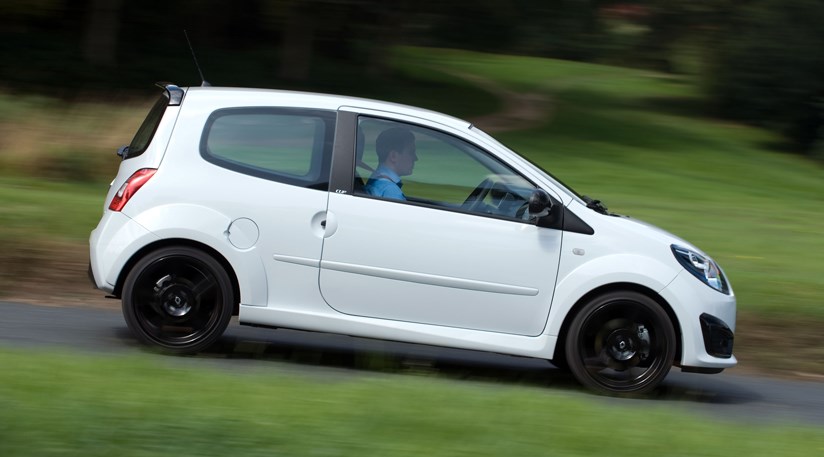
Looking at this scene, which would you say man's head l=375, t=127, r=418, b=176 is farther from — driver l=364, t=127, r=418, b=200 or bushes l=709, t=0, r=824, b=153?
bushes l=709, t=0, r=824, b=153

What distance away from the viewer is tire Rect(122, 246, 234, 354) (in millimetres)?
7016

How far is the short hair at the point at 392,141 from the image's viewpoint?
286 inches

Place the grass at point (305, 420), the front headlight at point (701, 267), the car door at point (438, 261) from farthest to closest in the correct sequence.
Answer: the front headlight at point (701, 267) → the car door at point (438, 261) → the grass at point (305, 420)

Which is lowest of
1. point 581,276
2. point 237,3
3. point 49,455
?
point 49,455

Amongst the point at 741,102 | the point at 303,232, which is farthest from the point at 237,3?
the point at 303,232

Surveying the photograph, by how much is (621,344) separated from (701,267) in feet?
2.43

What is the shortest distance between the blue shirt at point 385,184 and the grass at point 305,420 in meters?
1.88

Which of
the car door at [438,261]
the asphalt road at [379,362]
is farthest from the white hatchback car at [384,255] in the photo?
the asphalt road at [379,362]

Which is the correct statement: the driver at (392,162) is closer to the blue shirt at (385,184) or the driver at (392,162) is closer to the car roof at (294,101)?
the blue shirt at (385,184)

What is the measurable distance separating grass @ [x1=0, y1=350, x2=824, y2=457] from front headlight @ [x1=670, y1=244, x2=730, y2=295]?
187 cm

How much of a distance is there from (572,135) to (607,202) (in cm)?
1287

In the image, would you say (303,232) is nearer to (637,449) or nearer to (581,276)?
(581,276)

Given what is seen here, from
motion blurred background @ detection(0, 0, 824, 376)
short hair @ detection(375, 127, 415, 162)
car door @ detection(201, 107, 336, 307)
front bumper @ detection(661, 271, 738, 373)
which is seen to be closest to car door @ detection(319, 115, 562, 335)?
car door @ detection(201, 107, 336, 307)

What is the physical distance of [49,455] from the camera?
4.06m
